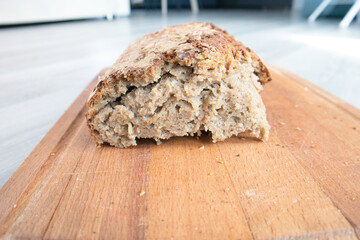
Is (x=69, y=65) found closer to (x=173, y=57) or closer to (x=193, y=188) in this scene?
(x=173, y=57)

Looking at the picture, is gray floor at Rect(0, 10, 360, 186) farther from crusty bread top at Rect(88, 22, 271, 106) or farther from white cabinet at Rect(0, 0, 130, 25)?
white cabinet at Rect(0, 0, 130, 25)

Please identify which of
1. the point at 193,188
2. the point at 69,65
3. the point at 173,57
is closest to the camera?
the point at 193,188

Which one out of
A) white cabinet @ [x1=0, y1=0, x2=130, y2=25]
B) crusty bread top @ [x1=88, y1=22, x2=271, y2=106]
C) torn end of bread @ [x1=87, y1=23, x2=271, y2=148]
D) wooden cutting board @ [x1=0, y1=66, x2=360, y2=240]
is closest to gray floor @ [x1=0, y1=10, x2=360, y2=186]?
wooden cutting board @ [x1=0, y1=66, x2=360, y2=240]

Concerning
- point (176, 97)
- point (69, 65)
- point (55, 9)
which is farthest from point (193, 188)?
point (55, 9)

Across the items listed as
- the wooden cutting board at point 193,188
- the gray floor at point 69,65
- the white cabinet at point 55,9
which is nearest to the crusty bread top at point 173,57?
the wooden cutting board at point 193,188

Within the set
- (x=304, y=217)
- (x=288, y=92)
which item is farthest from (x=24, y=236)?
(x=288, y=92)
